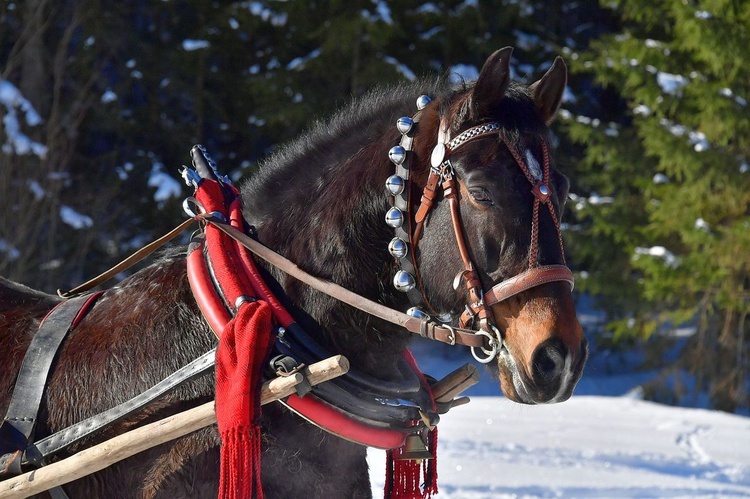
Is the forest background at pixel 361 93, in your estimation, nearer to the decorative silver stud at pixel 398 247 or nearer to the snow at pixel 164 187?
the snow at pixel 164 187

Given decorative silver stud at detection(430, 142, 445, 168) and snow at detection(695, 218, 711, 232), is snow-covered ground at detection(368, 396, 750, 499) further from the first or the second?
decorative silver stud at detection(430, 142, 445, 168)

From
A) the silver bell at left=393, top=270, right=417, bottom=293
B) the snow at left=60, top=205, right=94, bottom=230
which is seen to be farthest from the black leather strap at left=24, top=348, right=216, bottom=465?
the snow at left=60, top=205, right=94, bottom=230

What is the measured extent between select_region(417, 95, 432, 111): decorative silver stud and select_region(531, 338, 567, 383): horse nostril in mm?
705

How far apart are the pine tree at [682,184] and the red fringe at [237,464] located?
27.9 feet

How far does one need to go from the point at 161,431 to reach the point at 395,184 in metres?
0.78

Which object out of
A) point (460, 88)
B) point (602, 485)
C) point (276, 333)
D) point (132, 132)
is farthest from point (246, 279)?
point (132, 132)

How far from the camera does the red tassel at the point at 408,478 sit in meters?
2.28

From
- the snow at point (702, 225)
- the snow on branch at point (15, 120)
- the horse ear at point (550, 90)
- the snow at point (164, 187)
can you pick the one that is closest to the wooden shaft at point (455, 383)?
the horse ear at point (550, 90)

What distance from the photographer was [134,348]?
218cm

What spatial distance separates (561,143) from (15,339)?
1139 cm

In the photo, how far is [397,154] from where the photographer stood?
6.79 ft

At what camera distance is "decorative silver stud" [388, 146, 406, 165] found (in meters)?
2.07

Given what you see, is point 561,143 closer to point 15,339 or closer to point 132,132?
point 132,132

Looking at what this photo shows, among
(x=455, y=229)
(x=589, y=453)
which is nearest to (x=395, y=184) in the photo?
(x=455, y=229)
